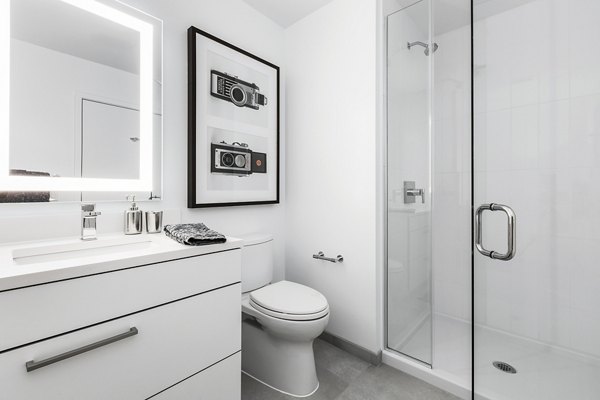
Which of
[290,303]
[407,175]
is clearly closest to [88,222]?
[290,303]

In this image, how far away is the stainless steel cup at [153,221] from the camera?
1285 mm

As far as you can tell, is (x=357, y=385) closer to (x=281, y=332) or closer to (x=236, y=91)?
(x=281, y=332)

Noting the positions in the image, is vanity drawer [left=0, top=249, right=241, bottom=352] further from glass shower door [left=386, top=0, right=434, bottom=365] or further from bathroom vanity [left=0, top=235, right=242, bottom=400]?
glass shower door [left=386, top=0, right=434, bottom=365]

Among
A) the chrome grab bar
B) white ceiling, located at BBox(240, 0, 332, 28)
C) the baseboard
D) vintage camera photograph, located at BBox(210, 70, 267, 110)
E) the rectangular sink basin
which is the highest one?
white ceiling, located at BBox(240, 0, 332, 28)

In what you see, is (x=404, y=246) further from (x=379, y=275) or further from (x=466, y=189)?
(x=466, y=189)

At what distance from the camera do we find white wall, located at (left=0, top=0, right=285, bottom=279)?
3.65ft

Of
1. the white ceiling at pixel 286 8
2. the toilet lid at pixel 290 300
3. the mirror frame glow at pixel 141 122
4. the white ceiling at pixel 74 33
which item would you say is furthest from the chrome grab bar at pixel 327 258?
the white ceiling at pixel 286 8

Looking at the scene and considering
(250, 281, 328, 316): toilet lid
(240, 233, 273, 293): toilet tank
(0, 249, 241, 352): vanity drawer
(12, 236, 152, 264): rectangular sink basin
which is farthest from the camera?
(240, 233, 273, 293): toilet tank

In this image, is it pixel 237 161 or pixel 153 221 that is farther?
pixel 237 161

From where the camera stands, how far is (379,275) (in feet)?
5.47

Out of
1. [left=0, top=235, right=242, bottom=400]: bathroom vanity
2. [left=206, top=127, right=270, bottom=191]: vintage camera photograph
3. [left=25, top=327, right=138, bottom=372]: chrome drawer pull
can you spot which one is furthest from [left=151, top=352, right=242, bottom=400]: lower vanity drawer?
Result: [left=206, top=127, right=270, bottom=191]: vintage camera photograph

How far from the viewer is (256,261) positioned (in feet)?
5.53

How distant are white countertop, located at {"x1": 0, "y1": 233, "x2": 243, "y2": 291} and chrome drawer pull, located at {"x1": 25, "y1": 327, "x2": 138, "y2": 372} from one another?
20 cm

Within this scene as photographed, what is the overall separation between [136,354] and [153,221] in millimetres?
602
